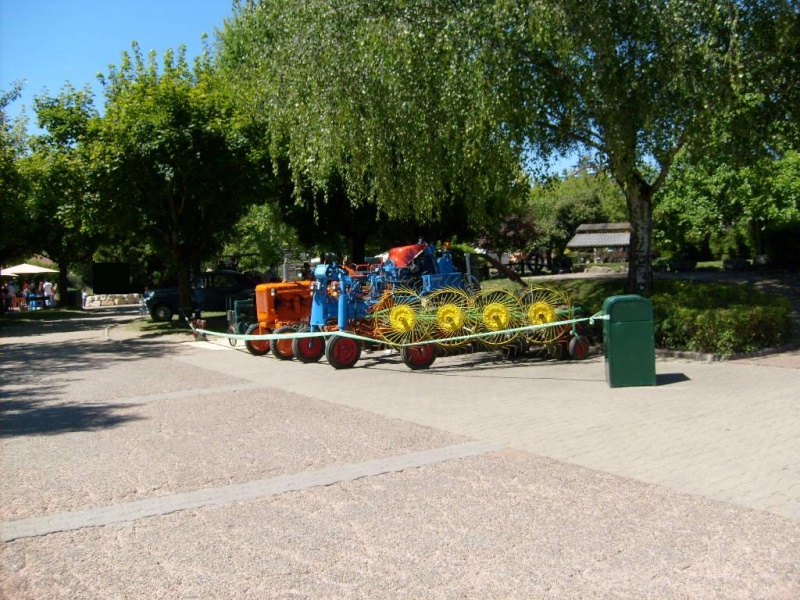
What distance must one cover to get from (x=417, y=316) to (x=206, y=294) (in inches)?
601

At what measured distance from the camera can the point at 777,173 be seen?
2553cm

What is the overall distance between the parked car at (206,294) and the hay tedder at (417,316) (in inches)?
468

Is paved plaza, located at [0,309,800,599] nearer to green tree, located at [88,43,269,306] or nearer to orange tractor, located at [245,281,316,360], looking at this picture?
orange tractor, located at [245,281,316,360]

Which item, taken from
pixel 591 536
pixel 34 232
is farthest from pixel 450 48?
pixel 34 232

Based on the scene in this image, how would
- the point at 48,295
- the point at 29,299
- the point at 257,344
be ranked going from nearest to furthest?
the point at 257,344, the point at 29,299, the point at 48,295

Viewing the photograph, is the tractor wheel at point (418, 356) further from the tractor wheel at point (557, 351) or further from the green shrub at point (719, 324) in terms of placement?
the green shrub at point (719, 324)

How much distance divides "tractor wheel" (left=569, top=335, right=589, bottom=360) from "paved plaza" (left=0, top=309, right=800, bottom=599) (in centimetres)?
174

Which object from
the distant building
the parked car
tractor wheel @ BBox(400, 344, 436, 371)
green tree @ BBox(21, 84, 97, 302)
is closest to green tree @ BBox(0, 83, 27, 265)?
green tree @ BBox(21, 84, 97, 302)

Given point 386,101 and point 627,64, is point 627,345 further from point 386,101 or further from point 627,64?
point 386,101

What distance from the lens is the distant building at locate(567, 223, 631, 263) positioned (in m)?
40.9

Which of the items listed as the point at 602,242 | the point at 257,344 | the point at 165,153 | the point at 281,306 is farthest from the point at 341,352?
the point at 602,242

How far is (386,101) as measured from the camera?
1363 cm

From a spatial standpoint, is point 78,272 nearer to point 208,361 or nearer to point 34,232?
point 34,232

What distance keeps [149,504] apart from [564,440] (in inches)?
154
